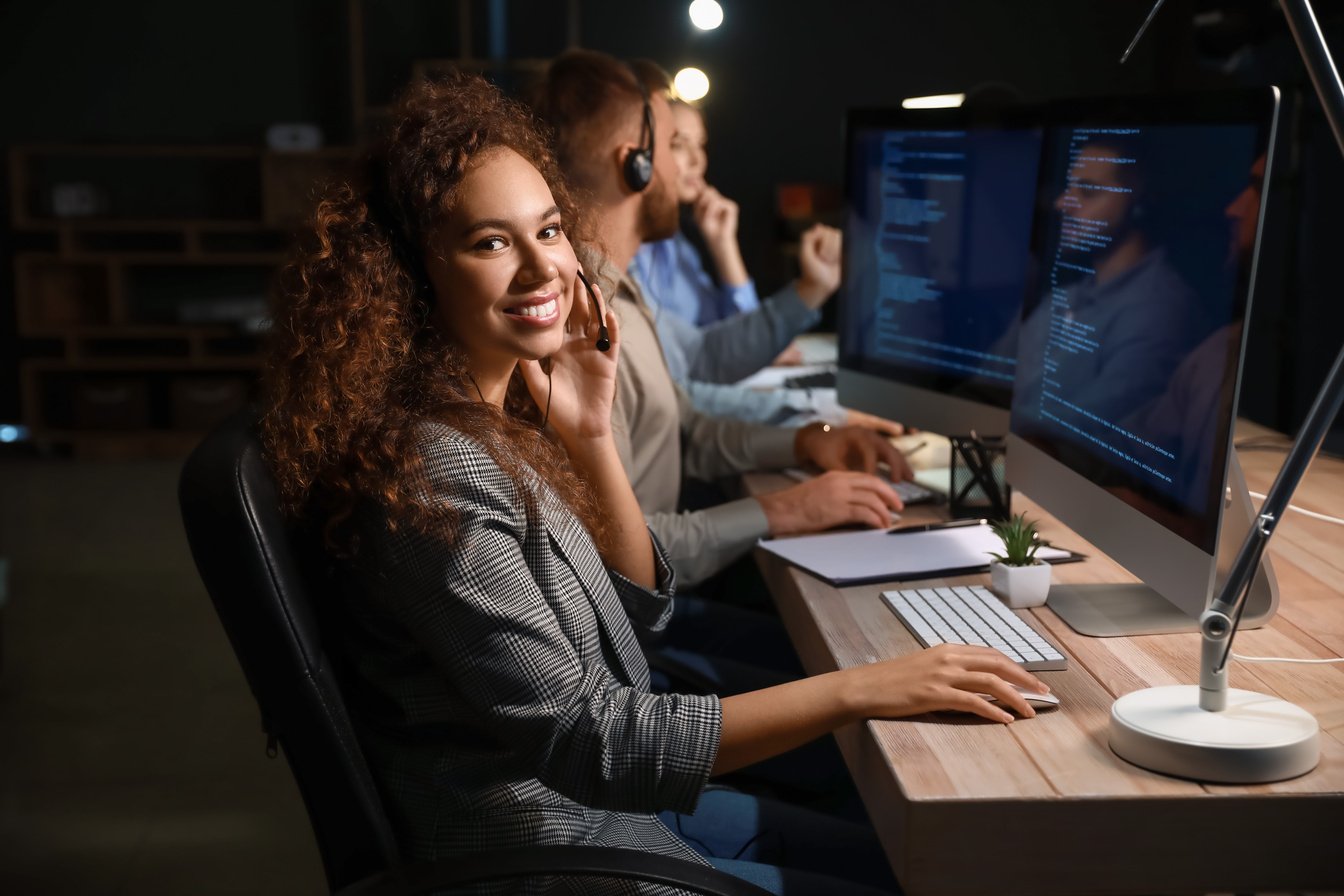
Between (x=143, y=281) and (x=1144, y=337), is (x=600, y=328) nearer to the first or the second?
(x=1144, y=337)

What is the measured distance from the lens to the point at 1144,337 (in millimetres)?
1312

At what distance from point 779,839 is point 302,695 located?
607mm

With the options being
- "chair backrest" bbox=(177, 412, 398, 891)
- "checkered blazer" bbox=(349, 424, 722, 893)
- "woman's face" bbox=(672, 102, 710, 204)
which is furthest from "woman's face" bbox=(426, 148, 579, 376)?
"woman's face" bbox=(672, 102, 710, 204)

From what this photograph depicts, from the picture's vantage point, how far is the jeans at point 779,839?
4.77ft

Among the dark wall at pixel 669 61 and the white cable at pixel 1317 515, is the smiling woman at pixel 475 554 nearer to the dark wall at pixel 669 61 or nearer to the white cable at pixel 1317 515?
the white cable at pixel 1317 515

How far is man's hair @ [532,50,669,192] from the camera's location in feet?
7.60

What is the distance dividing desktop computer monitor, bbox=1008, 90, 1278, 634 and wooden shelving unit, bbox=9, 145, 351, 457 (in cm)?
538

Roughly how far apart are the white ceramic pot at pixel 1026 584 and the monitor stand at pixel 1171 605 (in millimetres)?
18

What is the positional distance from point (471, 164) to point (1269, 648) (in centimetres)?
91

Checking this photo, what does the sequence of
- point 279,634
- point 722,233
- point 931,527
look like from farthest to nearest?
point 722,233 < point 931,527 < point 279,634

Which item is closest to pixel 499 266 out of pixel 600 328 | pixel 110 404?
pixel 600 328

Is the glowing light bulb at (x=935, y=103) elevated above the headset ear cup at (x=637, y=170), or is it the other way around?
the glowing light bulb at (x=935, y=103)

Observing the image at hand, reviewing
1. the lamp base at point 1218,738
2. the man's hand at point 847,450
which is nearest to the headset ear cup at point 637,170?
the man's hand at point 847,450

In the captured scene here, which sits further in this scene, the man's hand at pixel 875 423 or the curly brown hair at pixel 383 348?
the man's hand at pixel 875 423
